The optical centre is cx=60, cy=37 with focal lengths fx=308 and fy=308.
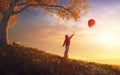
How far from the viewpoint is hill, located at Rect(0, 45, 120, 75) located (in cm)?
3022

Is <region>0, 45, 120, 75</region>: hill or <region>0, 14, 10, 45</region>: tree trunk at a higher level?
<region>0, 14, 10, 45</region>: tree trunk

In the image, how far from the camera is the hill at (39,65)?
99.1 ft

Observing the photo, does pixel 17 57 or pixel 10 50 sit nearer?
pixel 17 57

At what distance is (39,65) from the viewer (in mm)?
31766

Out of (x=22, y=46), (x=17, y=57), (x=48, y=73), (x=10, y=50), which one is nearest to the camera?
(x=48, y=73)

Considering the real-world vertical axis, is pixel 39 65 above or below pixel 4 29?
below

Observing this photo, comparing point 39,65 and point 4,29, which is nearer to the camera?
point 39,65

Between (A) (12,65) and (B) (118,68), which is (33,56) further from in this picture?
(B) (118,68)

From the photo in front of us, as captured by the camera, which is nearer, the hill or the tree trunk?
the hill

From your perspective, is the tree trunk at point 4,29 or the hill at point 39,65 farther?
the tree trunk at point 4,29

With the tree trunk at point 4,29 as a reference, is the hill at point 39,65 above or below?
below

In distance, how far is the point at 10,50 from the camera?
37375mm

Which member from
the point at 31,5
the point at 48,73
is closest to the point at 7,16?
the point at 31,5

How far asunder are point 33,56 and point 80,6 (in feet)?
41.3
